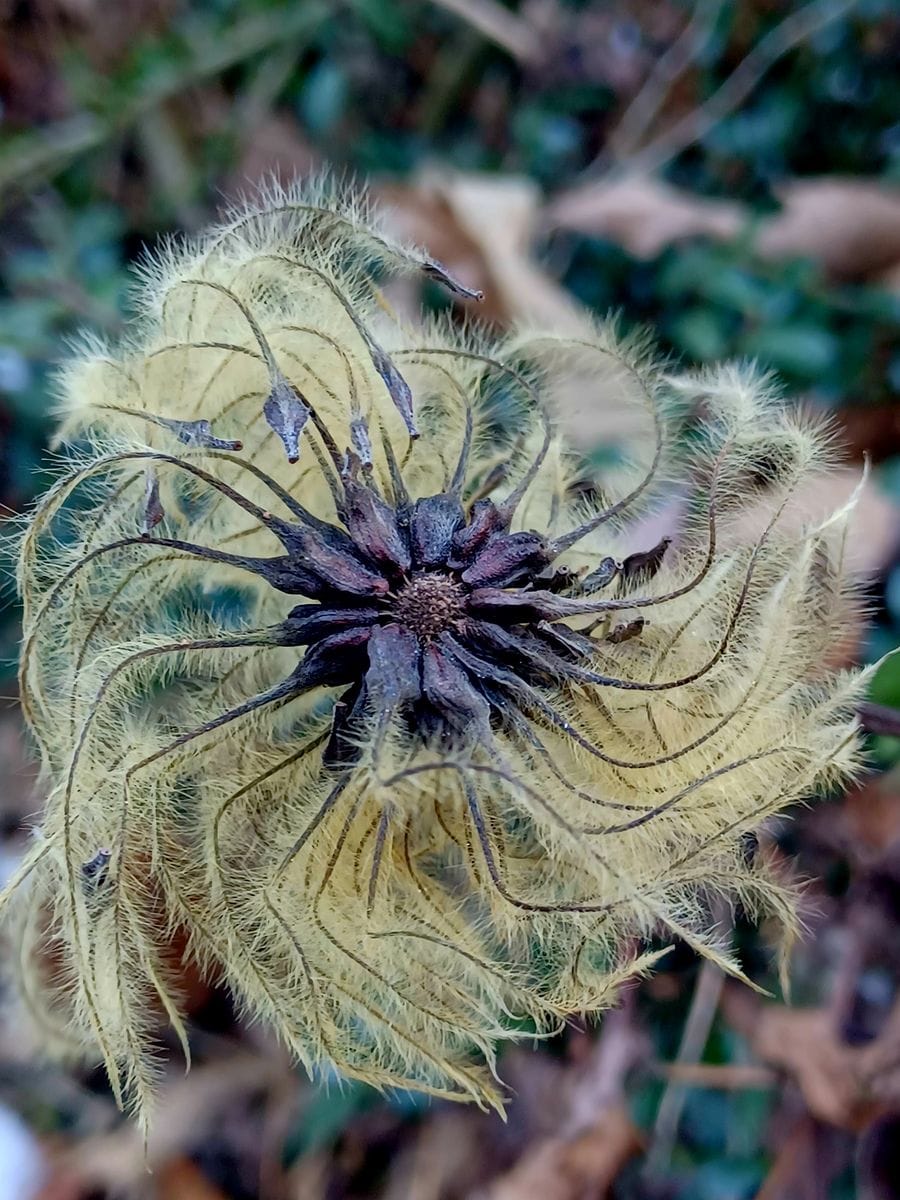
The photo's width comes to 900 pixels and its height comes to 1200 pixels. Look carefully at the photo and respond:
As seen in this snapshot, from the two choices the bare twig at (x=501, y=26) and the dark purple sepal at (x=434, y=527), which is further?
the bare twig at (x=501, y=26)

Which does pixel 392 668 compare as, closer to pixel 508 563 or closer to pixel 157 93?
pixel 508 563

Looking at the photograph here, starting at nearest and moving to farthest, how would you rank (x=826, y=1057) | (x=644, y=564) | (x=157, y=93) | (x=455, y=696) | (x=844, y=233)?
(x=455, y=696)
(x=644, y=564)
(x=826, y=1057)
(x=844, y=233)
(x=157, y=93)

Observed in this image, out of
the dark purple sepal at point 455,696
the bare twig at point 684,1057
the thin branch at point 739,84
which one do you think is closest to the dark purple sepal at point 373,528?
the dark purple sepal at point 455,696

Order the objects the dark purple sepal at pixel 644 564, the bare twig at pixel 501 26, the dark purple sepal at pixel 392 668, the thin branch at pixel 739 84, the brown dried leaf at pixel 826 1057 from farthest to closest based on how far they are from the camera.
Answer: the bare twig at pixel 501 26
the thin branch at pixel 739 84
the brown dried leaf at pixel 826 1057
the dark purple sepal at pixel 644 564
the dark purple sepal at pixel 392 668

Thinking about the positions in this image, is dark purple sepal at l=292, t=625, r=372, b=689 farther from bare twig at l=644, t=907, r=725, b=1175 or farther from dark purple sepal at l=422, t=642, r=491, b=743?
bare twig at l=644, t=907, r=725, b=1175

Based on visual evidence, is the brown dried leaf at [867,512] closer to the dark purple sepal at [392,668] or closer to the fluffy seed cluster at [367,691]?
the fluffy seed cluster at [367,691]

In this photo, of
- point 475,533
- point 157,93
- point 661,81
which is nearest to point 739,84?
point 661,81

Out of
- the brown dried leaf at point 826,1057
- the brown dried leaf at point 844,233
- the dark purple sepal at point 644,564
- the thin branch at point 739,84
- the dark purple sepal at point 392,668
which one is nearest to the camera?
the dark purple sepal at point 392,668
